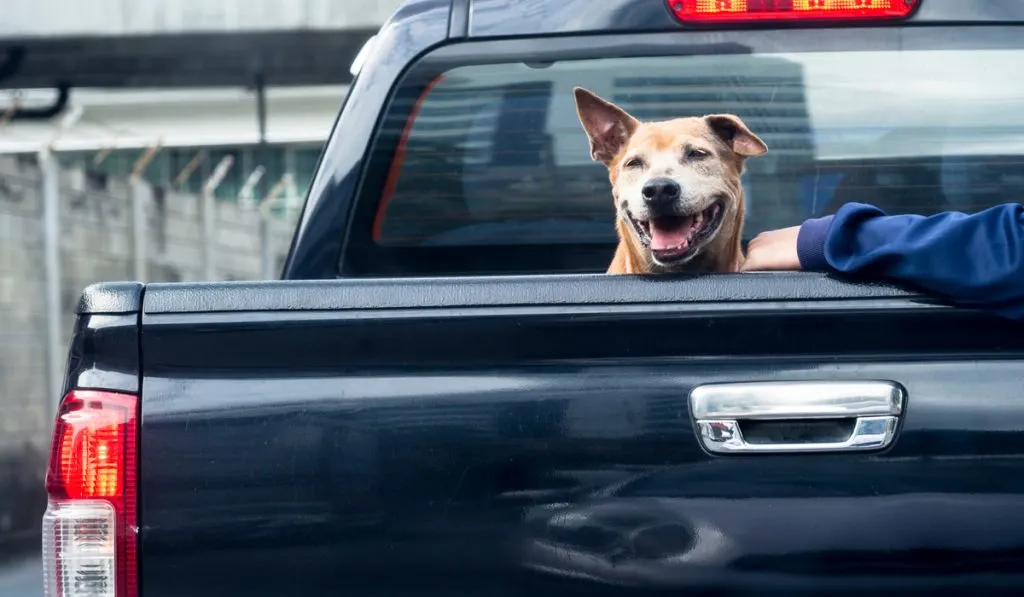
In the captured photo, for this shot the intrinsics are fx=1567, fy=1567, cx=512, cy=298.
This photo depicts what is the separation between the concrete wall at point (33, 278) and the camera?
45.4ft

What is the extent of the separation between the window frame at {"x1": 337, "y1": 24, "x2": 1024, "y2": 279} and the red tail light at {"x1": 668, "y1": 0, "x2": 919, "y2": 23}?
0.07 m

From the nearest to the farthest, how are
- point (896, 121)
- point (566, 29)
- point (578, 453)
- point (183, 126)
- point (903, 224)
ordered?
point (578, 453)
point (903, 224)
point (566, 29)
point (896, 121)
point (183, 126)

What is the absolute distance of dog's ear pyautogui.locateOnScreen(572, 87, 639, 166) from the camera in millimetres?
3723

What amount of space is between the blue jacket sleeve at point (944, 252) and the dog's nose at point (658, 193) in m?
0.85

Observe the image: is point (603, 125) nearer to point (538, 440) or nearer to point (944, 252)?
point (944, 252)

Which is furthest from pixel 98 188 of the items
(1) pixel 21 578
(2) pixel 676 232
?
(2) pixel 676 232

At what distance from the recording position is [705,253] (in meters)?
3.71

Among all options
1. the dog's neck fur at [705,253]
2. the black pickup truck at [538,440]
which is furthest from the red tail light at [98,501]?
the dog's neck fur at [705,253]

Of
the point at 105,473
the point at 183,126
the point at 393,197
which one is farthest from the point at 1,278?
the point at 183,126

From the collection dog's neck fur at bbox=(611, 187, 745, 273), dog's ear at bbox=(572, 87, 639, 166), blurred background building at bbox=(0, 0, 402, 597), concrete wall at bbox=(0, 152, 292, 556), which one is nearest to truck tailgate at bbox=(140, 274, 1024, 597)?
dog's neck fur at bbox=(611, 187, 745, 273)

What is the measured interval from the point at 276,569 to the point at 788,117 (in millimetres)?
2137

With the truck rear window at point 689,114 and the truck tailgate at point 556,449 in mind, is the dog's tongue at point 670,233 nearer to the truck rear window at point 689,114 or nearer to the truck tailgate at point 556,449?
the truck rear window at point 689,114

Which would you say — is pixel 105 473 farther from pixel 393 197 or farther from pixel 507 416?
pixel 393 197

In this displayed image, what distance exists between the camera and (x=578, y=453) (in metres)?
2.37
